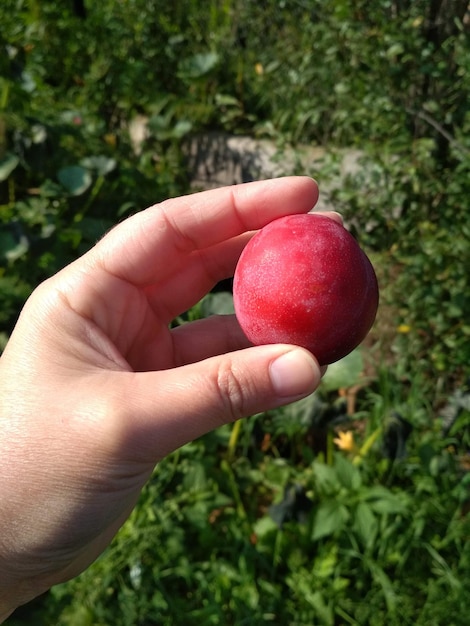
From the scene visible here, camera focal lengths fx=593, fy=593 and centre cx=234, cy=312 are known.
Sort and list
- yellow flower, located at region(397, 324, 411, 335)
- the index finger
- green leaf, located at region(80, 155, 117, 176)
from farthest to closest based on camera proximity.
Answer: green leaf, located at region(80, 155, 117, 176) → yellow flower, located at region(397, 324, 411, 335) → the index finger

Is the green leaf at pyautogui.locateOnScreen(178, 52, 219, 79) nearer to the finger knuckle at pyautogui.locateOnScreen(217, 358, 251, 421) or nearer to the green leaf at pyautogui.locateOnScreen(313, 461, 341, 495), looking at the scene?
the green leaf at pyautogui.locateOnScreen(313, 461, 341, 495)

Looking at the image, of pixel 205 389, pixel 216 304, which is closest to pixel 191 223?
pixel 205 389

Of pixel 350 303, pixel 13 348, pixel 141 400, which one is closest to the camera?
pixel 141 400

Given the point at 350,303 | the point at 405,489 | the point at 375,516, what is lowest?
the point at 405,489

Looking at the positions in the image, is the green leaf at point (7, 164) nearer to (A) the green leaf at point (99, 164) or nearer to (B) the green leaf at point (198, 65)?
(A) the green leaf at point (99, 164)

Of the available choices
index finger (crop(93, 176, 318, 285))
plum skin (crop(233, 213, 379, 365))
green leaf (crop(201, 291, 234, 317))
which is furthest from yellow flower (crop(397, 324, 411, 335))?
plum skin (crop(233, 213, 379, 365))

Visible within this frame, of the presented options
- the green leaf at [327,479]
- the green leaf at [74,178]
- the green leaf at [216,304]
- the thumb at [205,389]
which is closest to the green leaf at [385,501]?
the green leaf at [327,479]

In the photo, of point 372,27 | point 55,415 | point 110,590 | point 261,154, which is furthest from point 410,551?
point 261,154

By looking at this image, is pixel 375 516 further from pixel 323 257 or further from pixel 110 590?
pixel 323 257
